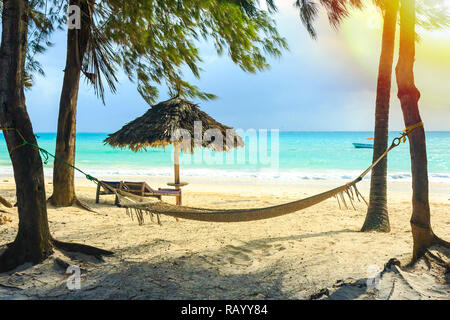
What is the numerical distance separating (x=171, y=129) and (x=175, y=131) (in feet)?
0.21

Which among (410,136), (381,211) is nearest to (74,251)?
(410,136)

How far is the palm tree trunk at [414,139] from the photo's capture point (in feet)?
7.50

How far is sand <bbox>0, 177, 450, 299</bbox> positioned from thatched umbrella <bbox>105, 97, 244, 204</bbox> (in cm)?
125

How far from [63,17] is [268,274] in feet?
17.5

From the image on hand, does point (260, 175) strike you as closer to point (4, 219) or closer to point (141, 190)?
point (141, 190)

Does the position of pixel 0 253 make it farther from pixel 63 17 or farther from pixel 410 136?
pixel 63 17

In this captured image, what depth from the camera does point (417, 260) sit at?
2.23 meters

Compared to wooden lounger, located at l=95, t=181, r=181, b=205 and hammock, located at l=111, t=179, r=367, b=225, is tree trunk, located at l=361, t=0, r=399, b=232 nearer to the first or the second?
hammock, located at l=111, t=179, r=367, b=225

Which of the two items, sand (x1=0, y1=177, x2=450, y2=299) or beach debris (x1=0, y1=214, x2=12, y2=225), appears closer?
sand (x1=0, y1=177, x2=450, y2=299)

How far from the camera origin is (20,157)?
231 centimetres

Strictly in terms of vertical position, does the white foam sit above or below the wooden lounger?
below

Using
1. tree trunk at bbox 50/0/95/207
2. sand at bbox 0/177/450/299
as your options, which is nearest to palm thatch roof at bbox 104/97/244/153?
tree trunk at bbox 50/0/95/207

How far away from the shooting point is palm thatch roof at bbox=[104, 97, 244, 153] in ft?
16.3

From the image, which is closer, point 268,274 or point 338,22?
point 268,274
